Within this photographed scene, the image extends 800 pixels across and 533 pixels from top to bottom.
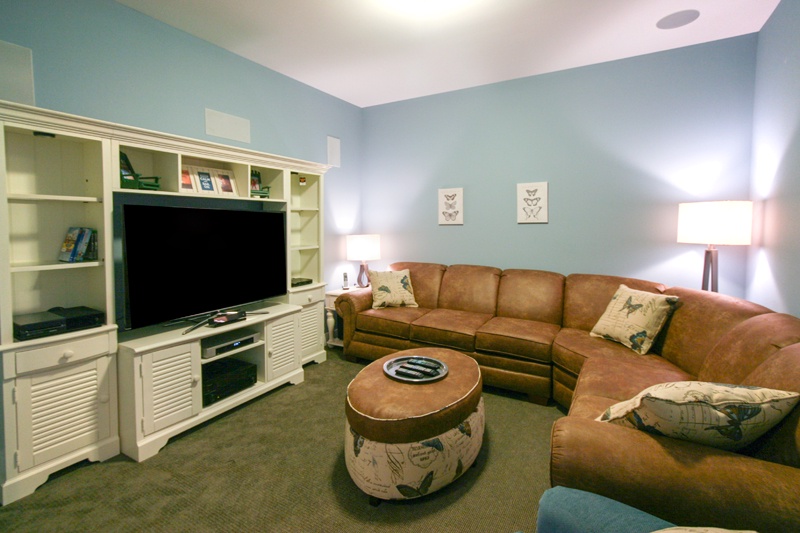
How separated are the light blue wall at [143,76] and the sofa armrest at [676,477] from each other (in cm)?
319

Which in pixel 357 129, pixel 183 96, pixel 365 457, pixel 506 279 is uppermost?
pixel 357 129

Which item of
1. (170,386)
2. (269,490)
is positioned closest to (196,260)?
(170,386)

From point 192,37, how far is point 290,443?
3080mm

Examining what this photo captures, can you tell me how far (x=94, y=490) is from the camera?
189 centimetres

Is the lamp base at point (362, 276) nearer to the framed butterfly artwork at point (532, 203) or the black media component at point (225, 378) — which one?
the black media component at point (225, 378)

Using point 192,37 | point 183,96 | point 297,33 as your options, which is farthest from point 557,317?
point 192,37

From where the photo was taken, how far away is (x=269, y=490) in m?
1.89

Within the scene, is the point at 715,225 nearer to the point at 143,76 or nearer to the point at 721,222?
the point at 721,222

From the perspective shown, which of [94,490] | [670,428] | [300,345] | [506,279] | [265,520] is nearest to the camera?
[670,428]

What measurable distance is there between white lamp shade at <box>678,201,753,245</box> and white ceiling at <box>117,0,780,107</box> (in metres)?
1.32

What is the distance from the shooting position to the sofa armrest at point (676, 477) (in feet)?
3.13

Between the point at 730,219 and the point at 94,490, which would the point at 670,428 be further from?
the point at 94,490

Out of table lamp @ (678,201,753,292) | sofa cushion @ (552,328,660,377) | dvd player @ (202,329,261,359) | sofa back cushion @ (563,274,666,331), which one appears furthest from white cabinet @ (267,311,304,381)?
table lamp @ (678,201,753,292)

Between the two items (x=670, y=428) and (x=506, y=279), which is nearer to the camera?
(x=670, y=428)
